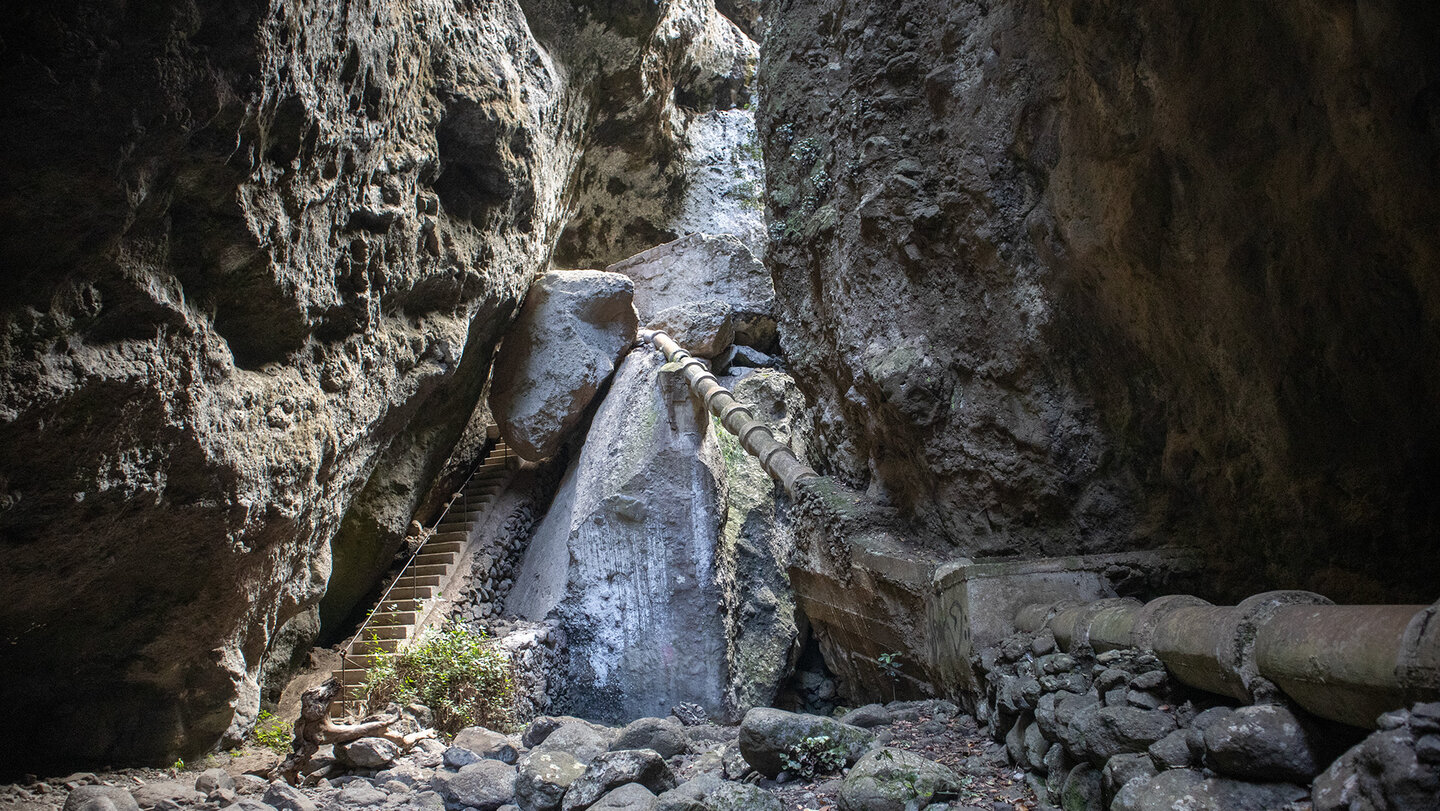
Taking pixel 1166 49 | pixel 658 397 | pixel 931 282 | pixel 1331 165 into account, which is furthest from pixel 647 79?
pixel 1331 165

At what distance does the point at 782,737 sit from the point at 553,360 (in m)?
9.76

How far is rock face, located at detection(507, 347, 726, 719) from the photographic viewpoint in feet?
36.4

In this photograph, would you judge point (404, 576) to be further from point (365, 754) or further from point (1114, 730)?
point (1114, 730)

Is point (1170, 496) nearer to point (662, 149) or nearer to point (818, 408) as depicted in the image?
point (818, 408)

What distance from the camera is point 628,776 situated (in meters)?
4.98

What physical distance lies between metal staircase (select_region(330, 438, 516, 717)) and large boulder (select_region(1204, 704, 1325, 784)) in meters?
8.85

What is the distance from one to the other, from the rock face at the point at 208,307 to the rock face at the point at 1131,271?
3819 mm

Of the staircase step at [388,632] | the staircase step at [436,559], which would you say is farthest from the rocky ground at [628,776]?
the staircase step at [436,559]

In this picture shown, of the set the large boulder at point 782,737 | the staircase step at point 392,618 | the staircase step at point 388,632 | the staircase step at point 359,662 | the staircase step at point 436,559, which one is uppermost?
the staircase step at point 436,559

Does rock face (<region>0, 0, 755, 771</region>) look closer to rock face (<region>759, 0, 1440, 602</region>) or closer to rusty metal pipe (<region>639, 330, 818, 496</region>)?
rusty metal pipe (<region>639, 330, 818, 496</region>)

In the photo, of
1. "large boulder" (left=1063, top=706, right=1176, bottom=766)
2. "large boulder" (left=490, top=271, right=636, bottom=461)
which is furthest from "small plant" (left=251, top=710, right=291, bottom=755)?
"large boulder" (left=1063, top=706, right=1176, bottom=766)

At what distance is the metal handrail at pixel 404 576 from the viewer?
1022 centimetres

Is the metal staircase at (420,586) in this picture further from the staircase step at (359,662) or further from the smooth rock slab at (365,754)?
the smooth rock slab at (365,754)

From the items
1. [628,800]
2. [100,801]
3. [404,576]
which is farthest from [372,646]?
[628,800]
